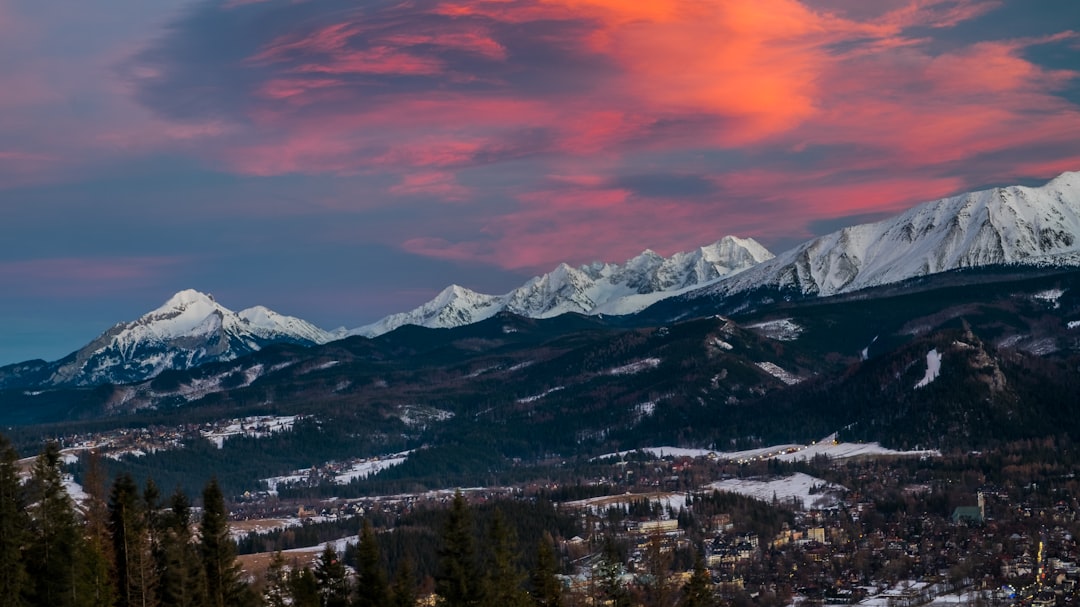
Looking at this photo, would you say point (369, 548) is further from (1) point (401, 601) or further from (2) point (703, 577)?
(2) point (703, 577)

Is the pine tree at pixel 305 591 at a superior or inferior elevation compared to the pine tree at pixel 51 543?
inferior

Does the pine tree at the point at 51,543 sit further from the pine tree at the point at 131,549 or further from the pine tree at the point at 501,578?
the pine tree at the point at 501,578

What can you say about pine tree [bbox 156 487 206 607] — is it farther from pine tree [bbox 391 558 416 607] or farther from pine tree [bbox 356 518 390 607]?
pine tree [bbox 391 558 416 607]

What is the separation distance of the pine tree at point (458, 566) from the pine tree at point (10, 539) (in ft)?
87.2

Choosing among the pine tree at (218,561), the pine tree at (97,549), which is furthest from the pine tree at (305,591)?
the pine tree at (97,549)

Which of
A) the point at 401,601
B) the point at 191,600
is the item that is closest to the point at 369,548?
the point at 401,601

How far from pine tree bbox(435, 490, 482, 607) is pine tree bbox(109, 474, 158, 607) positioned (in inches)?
802

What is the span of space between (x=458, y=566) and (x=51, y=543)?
2712 centimetres

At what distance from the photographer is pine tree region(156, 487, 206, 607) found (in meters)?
94.1

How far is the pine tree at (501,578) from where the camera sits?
94.9m

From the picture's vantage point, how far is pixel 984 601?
647 ft

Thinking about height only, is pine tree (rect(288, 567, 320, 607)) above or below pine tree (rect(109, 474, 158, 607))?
below

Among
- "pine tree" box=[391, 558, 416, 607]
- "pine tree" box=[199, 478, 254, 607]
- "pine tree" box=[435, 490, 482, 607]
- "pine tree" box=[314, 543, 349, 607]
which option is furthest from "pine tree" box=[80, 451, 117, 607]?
"pine tree" box=[435, 490, 482, 607]

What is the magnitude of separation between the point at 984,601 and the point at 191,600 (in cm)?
13497
